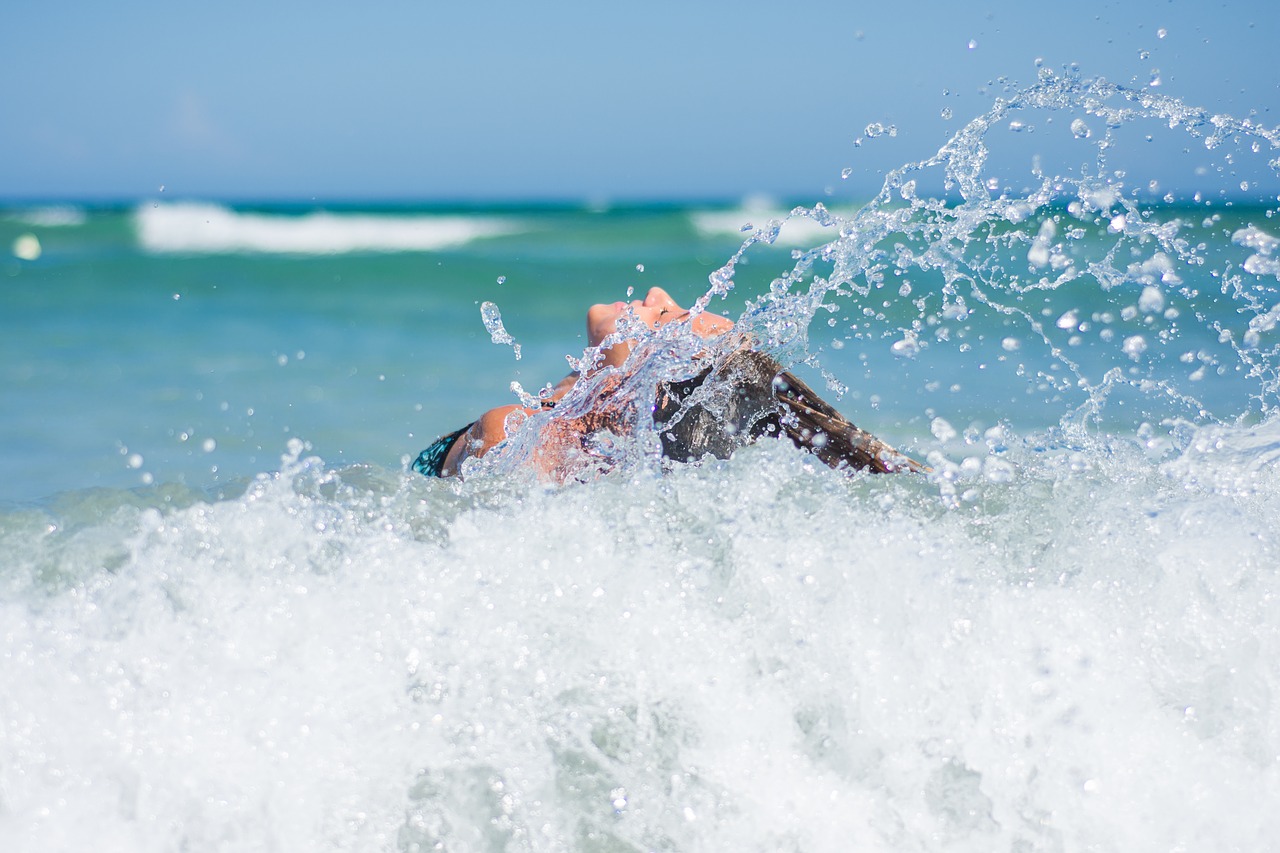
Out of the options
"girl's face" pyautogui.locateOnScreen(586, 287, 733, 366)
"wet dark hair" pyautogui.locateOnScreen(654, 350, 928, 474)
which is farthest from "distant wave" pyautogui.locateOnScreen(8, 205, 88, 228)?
"wet dark hair" pyautogui.locateOnScreen(654, 350, 928, 474)

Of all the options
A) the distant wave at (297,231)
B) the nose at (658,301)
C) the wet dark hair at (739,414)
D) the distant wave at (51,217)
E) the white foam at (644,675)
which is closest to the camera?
the white foam at (644,675)

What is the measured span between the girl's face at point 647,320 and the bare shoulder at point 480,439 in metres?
0.25

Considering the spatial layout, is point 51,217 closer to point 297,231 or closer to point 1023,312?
point 297,231

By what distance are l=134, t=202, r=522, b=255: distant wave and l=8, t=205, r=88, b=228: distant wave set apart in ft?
1.88

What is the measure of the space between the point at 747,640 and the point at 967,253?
938cm

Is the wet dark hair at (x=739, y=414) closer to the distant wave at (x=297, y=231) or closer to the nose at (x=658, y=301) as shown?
the nose at (x=658, y=301)

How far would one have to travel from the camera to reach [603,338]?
2.51 metres

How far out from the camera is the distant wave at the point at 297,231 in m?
10.5

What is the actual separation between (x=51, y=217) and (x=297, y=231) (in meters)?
2.45

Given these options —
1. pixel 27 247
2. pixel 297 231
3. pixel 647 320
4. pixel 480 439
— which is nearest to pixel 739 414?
pixel 647 320

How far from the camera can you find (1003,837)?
1.70 metres

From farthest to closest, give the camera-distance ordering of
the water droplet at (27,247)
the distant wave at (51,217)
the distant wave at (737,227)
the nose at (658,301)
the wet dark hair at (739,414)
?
the distant wave at (737,227), the distant wave at (51,217), the water droplet at (27,247), the nose at (658,301), the wet dark hair at (739,414)

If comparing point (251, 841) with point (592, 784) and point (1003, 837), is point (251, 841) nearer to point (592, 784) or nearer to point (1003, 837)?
point (592, 784)

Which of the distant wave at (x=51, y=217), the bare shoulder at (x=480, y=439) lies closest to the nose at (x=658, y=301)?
the bare shoulder at (x=480, y=439)
